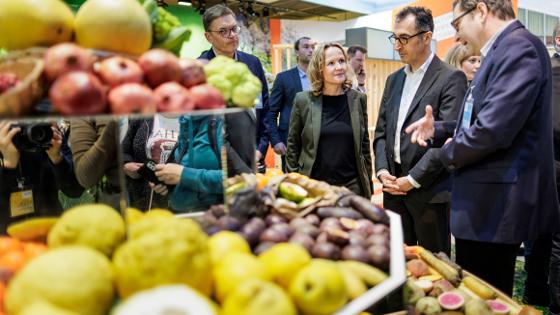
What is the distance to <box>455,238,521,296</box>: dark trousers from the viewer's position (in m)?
2.29

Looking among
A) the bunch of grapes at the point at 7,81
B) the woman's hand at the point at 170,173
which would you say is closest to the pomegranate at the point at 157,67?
the bunch of grapes at the point at 7,81

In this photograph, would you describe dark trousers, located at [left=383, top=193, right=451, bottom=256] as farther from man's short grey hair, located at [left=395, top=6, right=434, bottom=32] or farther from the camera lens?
the camera lens

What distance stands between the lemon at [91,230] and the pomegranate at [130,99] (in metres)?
0.27

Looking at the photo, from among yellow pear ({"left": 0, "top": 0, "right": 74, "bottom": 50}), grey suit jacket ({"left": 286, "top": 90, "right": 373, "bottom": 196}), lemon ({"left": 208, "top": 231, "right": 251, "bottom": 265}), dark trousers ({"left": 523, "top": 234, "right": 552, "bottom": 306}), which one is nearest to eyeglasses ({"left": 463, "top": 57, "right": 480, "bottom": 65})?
grey suit jacket ({"left": 286, "top": 90, "right": 373, "bottom": 196})

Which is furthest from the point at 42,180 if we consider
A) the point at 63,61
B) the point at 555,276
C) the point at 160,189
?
the point at 555,276

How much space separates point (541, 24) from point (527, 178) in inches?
322

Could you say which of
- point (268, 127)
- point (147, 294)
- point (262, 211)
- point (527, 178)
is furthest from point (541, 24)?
point (147, 294)

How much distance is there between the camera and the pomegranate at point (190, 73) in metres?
1.17

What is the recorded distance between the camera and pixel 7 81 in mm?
991

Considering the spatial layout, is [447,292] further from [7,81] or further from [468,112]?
[7,81]

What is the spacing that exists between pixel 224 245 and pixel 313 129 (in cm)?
228

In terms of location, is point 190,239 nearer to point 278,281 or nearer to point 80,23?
point 278,281

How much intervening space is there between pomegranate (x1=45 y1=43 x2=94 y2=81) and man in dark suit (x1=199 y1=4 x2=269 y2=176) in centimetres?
67

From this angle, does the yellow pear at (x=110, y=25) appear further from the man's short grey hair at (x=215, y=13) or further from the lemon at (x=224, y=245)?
the man's short grey hair at (x=215, y=13)
